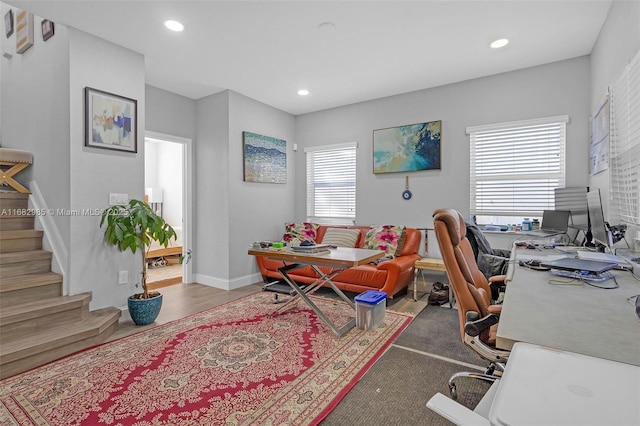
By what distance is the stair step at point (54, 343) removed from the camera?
2242 millimetres

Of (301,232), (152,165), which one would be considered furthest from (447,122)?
(152,165)

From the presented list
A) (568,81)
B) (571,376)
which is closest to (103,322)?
(571,376)

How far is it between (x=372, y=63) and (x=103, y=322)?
12.7 feet

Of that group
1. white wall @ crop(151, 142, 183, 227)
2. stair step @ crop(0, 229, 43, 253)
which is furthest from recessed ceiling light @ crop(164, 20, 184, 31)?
white wall @ crop(151, 142, 183, 227)

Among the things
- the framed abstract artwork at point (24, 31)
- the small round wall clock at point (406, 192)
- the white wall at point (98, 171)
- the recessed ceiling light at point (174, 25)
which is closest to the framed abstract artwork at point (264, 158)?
the white wall at point (98, 171)

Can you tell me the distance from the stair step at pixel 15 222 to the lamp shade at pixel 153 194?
118 inches

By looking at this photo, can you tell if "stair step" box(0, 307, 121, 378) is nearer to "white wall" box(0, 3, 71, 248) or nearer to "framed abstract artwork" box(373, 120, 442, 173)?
"white wall" box(0, 3, 71, 248)

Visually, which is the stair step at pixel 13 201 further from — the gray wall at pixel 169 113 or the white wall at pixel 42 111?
the gray wall at pixel 169 113

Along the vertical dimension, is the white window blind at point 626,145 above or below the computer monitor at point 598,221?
above

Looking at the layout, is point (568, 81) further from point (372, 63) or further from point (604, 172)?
point (372, 63)

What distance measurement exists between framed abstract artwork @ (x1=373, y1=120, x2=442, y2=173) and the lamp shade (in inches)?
181

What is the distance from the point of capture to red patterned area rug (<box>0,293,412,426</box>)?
1.81 metres

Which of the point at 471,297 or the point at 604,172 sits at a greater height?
the point at 604,172

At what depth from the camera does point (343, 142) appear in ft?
17.1
